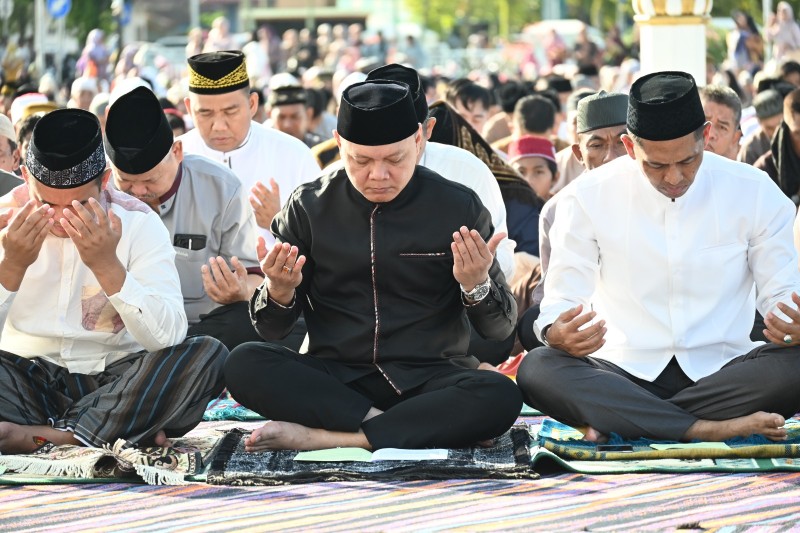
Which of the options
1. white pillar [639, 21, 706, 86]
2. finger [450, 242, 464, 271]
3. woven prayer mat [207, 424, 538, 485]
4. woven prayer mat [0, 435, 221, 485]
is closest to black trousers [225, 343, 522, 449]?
woven prayer mat [207, 424, 538, 485]

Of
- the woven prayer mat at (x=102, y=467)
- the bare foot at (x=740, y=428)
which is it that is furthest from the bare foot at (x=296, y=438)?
the bare foot at (x=740, y=428)

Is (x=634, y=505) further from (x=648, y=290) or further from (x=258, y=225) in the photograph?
(x=258, y=225)

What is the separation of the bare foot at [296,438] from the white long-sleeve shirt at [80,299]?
0.48m

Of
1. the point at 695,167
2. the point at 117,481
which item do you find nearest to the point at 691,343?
the point at 695,167

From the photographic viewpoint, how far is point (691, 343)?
5.27 metres

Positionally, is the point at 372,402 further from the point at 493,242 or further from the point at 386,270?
the point at 493,242

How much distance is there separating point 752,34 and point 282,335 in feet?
63.5

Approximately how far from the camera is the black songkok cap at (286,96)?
36.1 feet

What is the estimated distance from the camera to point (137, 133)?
6.10m

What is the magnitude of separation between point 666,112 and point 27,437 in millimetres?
2380

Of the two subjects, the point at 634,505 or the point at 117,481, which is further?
the point at 117,481

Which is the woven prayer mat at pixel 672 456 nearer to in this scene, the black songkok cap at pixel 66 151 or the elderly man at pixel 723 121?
the black songkok cap at pixel 66 151

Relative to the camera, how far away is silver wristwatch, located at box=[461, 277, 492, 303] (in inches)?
→ 193

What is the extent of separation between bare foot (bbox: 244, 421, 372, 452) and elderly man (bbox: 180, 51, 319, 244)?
227 cm
